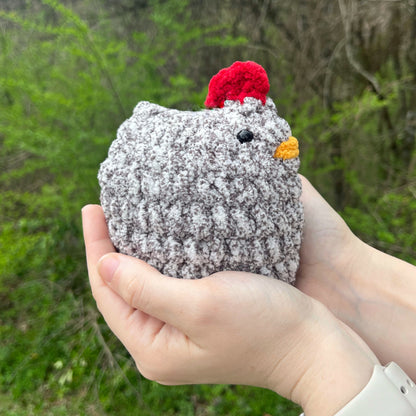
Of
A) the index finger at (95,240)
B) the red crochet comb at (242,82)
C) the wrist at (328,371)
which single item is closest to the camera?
the wrist at (328,371)

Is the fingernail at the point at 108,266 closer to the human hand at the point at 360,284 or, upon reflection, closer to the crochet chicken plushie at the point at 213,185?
the crochet chicken plushie at the point at 213,185

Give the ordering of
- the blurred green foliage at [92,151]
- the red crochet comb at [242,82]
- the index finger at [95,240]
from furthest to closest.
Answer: the blurred green foliage at [92,151] → the index finger at [95,240] → the red crochet comb at [242,82]

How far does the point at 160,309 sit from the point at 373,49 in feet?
5.55

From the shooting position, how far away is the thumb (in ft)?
2.06

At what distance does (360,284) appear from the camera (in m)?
0.94

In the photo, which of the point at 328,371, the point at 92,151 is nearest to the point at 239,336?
the point at 328,371

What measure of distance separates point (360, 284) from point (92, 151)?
3.50ft

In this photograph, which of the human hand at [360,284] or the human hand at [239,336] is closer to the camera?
the human hand at [239,336]

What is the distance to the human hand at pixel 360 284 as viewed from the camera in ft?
2.87

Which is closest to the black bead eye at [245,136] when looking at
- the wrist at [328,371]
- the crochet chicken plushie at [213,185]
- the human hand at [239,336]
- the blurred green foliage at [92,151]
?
the crochet chicken plushie at [213,185]

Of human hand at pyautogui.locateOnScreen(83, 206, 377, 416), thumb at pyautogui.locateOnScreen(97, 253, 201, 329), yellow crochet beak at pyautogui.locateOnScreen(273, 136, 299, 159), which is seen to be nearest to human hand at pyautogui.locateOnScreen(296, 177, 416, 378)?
human hand at pyautogui.locateOnScreen(83, 206, 377, 416)

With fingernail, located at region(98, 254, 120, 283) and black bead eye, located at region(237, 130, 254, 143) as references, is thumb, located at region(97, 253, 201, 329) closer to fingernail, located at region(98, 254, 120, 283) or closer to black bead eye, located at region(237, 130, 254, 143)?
fingernail, located at region(98, 254, 120, 283)

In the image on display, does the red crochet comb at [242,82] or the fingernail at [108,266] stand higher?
the red crochet comb at [242,82]

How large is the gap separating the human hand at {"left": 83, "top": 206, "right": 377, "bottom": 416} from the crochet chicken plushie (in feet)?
0.18
